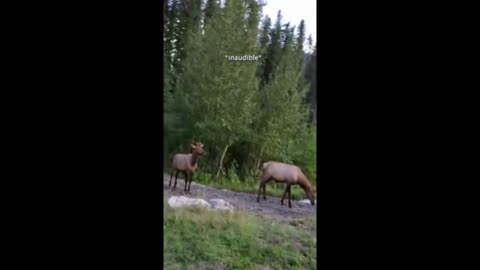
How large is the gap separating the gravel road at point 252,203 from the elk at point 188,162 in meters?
0.03

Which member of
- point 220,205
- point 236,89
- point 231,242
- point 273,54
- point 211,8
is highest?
point 211,8

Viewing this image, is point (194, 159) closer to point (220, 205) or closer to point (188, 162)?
point (188, 162)

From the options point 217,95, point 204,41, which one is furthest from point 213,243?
point 204,41

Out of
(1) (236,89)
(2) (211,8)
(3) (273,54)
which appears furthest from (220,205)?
(2) (211,8)

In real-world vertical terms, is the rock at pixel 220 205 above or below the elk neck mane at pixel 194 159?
below

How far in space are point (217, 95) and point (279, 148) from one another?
16.2 inches

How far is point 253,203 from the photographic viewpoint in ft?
8.26

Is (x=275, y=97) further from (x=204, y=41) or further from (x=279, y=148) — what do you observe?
(x=204, y=41)

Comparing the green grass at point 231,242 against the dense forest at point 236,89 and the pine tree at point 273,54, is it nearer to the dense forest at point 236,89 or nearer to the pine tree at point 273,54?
the dense forest at point 236,89

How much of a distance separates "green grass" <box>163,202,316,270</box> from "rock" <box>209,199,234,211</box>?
0.10ft

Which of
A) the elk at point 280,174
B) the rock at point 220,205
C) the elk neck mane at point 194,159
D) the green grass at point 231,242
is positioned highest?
the elk neck mane at point 194,159

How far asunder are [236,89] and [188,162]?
0.44 metres

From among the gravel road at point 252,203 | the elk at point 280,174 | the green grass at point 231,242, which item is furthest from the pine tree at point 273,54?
the green grass at point 231,242

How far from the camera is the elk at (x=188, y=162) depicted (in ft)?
8.40
